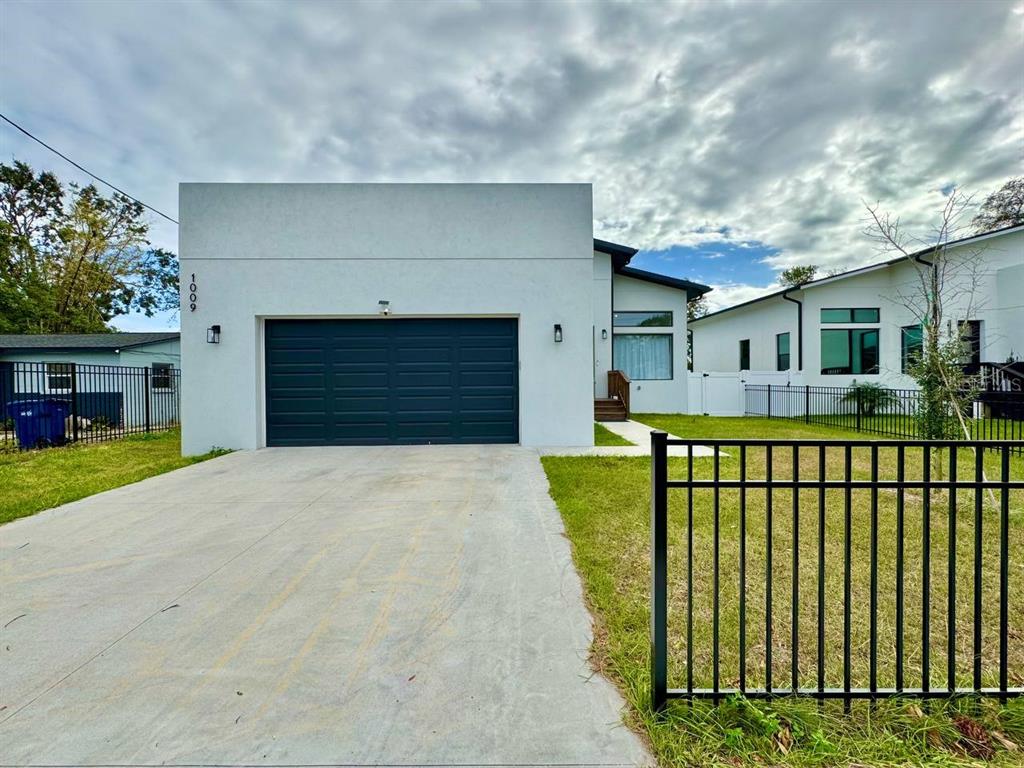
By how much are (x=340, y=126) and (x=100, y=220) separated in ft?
72.5

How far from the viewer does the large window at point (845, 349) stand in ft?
48.8

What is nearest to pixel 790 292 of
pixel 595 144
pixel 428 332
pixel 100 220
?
pixel 595 144

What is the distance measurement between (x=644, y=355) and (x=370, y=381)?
30.8ft

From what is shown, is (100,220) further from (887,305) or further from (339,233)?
(887,305)

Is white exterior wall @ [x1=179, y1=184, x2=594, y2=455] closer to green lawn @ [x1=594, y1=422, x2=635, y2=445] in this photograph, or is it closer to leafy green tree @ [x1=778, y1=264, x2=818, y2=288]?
green lawn @ [x1=594, y1=422, x2=635, y2=445]

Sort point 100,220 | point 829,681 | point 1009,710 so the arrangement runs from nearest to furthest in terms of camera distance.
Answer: point 1009,710
point 829,681
point 100,220

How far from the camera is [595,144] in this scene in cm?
1035

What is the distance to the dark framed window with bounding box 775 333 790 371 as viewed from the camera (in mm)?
16094

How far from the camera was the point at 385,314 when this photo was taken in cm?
854

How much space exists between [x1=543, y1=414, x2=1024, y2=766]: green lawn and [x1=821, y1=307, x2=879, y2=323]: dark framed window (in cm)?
1170

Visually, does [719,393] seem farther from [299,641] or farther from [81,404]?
→ [81,404]

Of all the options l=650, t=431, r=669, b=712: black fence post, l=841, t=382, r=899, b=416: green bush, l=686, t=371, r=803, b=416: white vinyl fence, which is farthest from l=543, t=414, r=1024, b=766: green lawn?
l=686, t=371, r=803, b=416: white vinyl fence

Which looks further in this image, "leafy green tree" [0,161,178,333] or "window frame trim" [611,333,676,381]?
"leafy green tree" [0,161,178,333]

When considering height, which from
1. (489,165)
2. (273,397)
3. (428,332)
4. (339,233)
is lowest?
(273,397)
